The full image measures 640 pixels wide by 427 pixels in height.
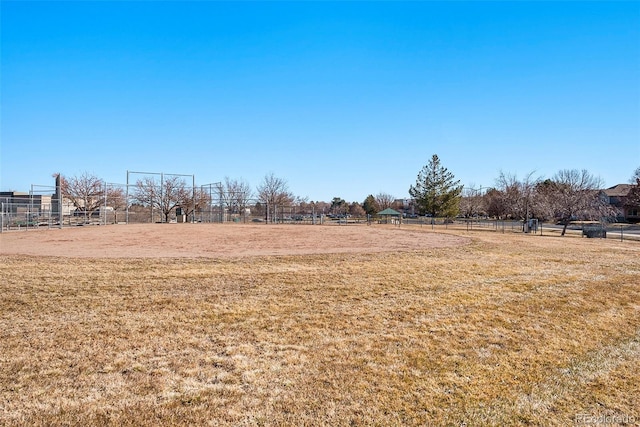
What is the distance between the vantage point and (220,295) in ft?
21.4

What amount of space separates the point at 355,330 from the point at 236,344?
66.2 inches

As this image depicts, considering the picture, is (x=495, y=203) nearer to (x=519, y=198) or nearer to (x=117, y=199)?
(x=519, y=198)

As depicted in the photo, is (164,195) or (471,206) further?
(471,206)

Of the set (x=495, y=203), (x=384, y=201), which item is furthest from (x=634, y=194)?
(x=384, y=201)

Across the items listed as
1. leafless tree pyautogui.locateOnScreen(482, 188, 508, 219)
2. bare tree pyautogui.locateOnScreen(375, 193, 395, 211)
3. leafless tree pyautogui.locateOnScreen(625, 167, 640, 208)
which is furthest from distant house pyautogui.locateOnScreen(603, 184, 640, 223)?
bare tree pyautogui.locateOnScreen(375, 193, 395, 211)

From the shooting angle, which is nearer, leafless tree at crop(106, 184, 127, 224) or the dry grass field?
the dry grass field

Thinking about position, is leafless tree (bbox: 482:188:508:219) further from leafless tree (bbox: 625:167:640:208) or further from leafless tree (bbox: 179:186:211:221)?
leafless tree (bbox: 179:186:211:221)

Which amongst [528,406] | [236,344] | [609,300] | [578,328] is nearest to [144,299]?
[236,344]

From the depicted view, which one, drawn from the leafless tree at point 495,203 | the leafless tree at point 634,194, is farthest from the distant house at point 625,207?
the leafless tree at point 495,203

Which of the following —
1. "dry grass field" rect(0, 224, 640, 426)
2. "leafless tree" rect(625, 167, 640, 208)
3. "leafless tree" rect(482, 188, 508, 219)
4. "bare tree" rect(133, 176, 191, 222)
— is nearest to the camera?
"dry grass field" rect(0, 224, 640, 426)

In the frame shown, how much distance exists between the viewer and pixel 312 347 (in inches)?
174

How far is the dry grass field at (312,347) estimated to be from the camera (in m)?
3.14

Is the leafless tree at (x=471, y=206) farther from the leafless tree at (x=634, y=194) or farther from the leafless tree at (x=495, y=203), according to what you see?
the leafless tree at (x=634, y=194)

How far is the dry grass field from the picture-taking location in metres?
3.14
